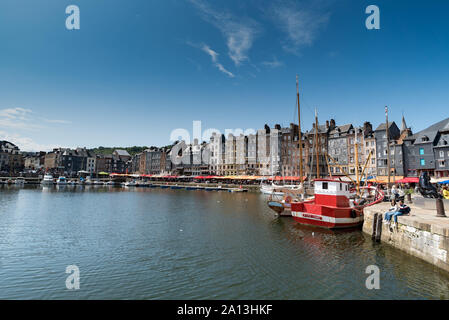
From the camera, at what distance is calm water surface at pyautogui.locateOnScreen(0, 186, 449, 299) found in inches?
446

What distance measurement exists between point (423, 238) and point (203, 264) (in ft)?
42.1

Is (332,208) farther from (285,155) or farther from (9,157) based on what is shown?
(9,157)

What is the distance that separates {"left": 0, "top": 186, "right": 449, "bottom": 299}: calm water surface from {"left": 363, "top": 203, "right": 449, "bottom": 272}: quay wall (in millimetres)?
586

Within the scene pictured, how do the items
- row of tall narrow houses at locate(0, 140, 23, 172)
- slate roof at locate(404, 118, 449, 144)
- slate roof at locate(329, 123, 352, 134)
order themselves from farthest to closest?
row of tall narrow houses at locate(0, 140, 23, 172) → slate roof at locate(329, 123, 352, 134) → slate roof at locate(404, 118, 449, 144)

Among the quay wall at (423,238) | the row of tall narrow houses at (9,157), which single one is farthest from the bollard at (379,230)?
the row of tall narrow houses at (9,157)

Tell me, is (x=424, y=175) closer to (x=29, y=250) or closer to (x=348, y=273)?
(x=348, y=273)

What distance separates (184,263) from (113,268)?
4013mm

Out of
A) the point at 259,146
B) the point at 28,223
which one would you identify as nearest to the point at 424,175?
the point at 28,223

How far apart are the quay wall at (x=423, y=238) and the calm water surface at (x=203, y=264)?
586 mm

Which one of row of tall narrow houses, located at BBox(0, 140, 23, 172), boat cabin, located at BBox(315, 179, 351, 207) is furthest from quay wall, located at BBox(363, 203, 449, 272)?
row of tall narrow houses, located at BBox(0, 140, 23, 172)

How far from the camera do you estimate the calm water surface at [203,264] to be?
446 inches

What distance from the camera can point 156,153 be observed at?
5861 inches

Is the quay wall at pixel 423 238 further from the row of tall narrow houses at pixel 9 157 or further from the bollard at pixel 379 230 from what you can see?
the row of tall narrow houses at pixel 9 157

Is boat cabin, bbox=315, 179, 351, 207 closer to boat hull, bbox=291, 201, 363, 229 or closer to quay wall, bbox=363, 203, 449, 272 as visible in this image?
boat hull, bbox=291, 201, 363, 229
